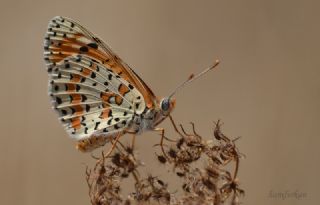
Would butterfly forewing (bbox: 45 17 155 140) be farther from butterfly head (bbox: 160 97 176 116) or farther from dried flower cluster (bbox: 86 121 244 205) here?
dried flower cluster (bbox: 86 121 244 205)

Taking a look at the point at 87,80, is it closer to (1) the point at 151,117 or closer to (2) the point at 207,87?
(1) the point at 151,117

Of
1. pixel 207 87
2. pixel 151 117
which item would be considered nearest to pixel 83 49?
pixel 151 117

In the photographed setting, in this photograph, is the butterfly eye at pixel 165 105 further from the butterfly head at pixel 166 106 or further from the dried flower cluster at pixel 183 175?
the dried flower cluster at pixel 183 175

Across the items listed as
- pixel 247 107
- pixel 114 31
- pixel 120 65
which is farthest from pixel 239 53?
pixel 120 65

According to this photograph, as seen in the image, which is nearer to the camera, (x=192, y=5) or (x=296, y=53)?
(x=296, y=53)

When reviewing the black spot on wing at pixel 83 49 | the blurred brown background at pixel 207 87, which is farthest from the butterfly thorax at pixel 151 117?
the blurred brown background at pixel 207 87

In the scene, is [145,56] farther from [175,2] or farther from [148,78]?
[175,2]
